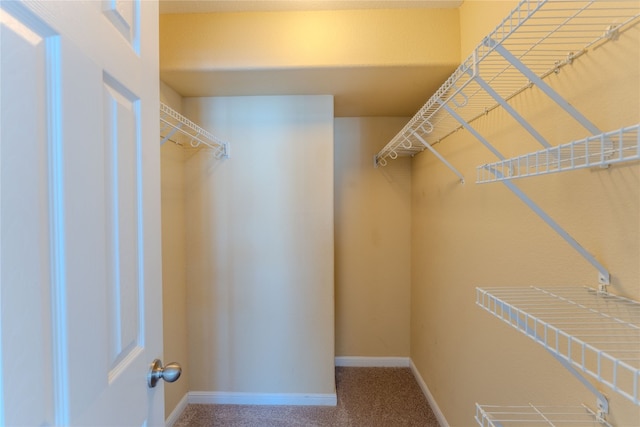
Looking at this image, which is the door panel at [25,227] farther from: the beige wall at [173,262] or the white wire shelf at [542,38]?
the beige wall at [173,262]

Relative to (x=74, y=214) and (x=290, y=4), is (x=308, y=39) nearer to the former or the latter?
(x=290, y=4)

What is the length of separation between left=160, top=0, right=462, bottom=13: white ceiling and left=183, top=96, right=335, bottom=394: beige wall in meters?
0.58

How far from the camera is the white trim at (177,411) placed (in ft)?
6.20

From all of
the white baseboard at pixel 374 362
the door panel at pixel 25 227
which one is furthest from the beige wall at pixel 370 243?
the door panel at pixel 25 227

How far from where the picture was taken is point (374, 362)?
263 cm

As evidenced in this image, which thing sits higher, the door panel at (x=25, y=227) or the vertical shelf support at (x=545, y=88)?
the vertical shelf support at (x=545, y=88)

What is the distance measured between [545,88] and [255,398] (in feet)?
7.90

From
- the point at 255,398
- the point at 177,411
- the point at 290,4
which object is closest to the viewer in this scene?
the point at 290,4

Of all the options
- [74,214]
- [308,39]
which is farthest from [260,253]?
[74,214]

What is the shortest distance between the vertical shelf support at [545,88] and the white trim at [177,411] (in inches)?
98.1

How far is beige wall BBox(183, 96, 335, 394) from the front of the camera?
213cm

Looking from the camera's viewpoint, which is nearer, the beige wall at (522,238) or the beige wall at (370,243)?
the beige wall at (522,238)

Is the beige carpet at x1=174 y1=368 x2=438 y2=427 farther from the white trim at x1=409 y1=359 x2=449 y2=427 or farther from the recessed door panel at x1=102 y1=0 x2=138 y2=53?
the recessed door panel at x1=102 y1=0 x2=138 y2=53

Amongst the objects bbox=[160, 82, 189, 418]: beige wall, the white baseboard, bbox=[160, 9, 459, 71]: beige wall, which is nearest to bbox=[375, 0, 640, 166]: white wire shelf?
bbox=[160, 9, 459, 71]: beige wall
